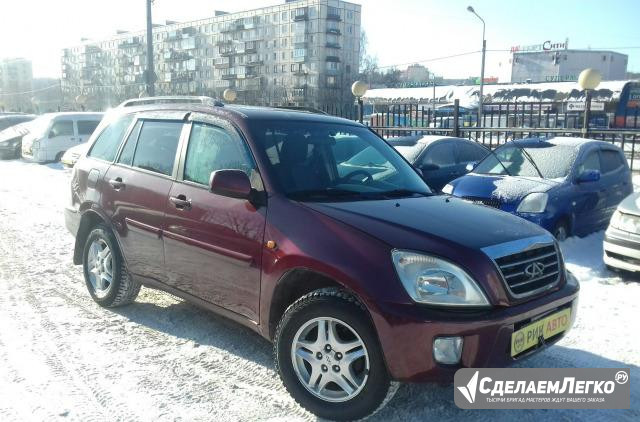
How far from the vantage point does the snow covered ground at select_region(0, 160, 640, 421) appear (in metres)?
3.01

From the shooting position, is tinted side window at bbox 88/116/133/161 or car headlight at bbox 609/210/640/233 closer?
tinted side window at bbox 88/116/133/161

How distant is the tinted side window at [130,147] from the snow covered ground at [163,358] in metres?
1.33

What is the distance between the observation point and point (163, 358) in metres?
3.67

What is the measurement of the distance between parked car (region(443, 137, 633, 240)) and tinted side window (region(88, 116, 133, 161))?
14.1 feet

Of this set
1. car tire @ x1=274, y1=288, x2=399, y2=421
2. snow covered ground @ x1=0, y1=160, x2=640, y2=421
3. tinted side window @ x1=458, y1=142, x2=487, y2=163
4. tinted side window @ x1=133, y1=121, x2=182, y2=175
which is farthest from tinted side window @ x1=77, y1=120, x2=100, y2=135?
car tire @ x1=274, y1=288, x2=399, y2=421

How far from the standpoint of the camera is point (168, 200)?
3.87 m

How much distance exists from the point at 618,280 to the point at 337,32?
80.2 m

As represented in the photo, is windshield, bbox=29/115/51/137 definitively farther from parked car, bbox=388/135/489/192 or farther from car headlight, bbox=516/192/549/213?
car headlight, bbox=516/192/549/213

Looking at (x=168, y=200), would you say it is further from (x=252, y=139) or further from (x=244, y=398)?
(x=244, y=398)

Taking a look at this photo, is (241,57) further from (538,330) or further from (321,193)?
(538,330)

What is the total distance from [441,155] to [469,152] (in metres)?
0.93

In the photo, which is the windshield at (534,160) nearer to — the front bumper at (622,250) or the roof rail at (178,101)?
the front bumper at (622,250)

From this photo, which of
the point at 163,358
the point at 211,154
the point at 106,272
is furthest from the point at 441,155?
the point at 163,358

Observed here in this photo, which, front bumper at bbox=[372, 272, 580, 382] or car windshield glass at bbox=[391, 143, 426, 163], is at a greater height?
car windshield glass at bbox=[391, 143, 426, 163]
